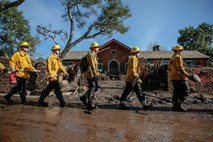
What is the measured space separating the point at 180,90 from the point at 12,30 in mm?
39417

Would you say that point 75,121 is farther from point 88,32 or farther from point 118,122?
point 88,32

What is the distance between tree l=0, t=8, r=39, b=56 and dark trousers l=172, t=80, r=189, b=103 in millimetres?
35054


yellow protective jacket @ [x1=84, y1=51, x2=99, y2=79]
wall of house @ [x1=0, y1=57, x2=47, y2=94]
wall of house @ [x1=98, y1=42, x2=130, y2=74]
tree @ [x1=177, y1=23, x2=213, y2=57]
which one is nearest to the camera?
yellow protective jacket @ [x1=84, y1=51, x2=99, y2=79]

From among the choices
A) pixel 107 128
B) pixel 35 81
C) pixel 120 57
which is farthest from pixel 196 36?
pixel 107 128

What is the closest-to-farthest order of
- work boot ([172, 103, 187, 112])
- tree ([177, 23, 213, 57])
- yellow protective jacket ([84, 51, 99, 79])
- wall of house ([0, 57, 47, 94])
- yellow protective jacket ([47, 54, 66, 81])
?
yellow protective jacket ([84, 51, 99, 79]) < work boot ([172, 103, 187, 112]) < yellow protective jacket ([47, 54, 66, 81]) < wall of house ([0, 57, 47, 94]) < tree ([177, 23, 213, 57])

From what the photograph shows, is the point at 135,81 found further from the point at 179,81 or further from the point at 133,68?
the point at 179,81

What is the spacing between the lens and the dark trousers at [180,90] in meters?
6.89

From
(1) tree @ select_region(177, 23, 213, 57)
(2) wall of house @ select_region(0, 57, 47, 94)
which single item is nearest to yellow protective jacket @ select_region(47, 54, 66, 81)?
(2) wall of house @ select_region(0, 57, 47, 94)

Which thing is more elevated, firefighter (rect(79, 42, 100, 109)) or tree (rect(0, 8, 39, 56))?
tree (rect(0, 8, 39, 56))

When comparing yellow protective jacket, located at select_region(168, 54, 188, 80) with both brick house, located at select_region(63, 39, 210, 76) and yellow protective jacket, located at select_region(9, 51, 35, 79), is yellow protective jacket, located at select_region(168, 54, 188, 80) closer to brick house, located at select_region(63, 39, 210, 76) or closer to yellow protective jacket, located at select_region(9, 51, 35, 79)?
yellow protective jacket, located at select_region(9, 51, 35, 79)

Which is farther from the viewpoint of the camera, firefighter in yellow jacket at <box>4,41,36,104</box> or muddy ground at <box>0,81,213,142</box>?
firefighter in yellow jacket at <box>4,41,36,104</box>

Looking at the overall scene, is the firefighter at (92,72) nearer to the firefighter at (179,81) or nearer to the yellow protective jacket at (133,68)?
the yellow protective jacket at (133,68)

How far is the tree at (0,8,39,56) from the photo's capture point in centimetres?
3978

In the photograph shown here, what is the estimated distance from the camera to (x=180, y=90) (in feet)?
23.0
